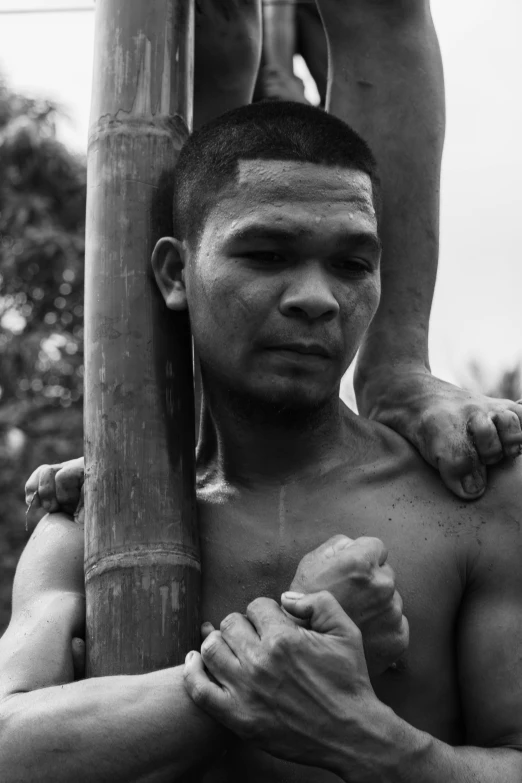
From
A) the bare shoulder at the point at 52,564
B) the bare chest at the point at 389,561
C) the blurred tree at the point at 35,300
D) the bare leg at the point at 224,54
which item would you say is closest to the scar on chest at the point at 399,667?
the bare chest at the point at 389,561

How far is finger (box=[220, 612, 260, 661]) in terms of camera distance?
318cm

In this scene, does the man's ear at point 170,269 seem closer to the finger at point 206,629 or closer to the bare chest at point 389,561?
the bare chest at point 389,561

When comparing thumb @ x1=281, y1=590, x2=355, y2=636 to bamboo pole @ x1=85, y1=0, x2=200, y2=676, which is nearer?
thumb @ x1=281, y1=590, x2=355, y2=636

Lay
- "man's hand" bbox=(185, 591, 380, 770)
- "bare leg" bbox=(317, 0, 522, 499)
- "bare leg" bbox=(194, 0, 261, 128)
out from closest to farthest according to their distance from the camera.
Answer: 1. "man's hand" bbox=(185, 591, 380, 770)
2. "bare leg" bbox=(317, 0, 522, 499)
3. "bare leg" bbox=(194, 0, 261, 128)

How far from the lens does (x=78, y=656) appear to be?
365 centimetres

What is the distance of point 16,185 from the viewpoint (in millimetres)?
19000

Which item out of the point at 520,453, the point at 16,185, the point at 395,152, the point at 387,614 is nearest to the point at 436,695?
the point at 387,614

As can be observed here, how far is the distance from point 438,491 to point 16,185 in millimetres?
15925

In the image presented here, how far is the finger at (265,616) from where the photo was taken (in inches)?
125

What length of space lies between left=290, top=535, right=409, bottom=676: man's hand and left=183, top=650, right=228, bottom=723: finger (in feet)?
1.01

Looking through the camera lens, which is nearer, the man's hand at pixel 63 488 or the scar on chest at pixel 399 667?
the scar on chest at pixel 399 667

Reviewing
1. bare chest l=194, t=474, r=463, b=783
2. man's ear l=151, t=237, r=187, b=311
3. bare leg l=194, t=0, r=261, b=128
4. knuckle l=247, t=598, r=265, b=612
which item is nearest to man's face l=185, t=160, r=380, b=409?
man's ear l=151, t=237, r=187, b=311

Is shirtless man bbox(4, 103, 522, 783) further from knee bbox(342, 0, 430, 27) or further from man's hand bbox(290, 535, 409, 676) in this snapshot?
knee bbox(342, 0, 430, 27)

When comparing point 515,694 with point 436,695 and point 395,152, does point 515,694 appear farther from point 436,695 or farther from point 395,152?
point 395,152
